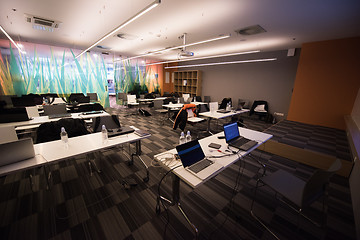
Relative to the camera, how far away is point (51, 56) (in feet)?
21.9

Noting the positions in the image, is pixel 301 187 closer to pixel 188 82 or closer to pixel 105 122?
pixel 105 122

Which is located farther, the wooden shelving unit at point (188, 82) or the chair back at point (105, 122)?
the wooden shelving unit at point (188, 82)

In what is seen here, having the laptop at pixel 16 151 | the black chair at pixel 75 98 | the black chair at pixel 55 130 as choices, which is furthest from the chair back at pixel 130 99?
the laptop at pixel 16 151

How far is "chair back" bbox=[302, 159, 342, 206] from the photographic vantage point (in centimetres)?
136

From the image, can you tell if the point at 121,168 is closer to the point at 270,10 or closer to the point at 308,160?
the point at 308,160

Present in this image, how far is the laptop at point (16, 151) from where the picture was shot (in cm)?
146

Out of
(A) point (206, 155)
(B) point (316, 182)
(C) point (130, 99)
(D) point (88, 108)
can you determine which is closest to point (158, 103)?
(C) point (130, 99)

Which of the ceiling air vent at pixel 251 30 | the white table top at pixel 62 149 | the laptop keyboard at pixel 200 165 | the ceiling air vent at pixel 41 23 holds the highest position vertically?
the ceiling air vent at pixel 41 23

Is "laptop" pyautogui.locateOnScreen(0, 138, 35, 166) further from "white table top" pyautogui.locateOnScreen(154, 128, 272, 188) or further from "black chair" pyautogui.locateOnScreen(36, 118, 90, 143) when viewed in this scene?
"white table top" pyautogui.locateOnScreen(154, 128, 272, 188)

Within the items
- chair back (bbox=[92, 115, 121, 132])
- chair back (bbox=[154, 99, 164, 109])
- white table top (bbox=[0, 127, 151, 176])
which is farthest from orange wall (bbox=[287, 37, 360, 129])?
chair back (bbox=[92, 115, 121, 132])

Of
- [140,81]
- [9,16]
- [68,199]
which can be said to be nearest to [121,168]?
[68,199]

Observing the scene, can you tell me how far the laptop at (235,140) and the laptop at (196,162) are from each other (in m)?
0.61

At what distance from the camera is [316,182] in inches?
56.2

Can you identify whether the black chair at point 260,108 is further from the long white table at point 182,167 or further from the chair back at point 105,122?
the chair back at point 105,122
